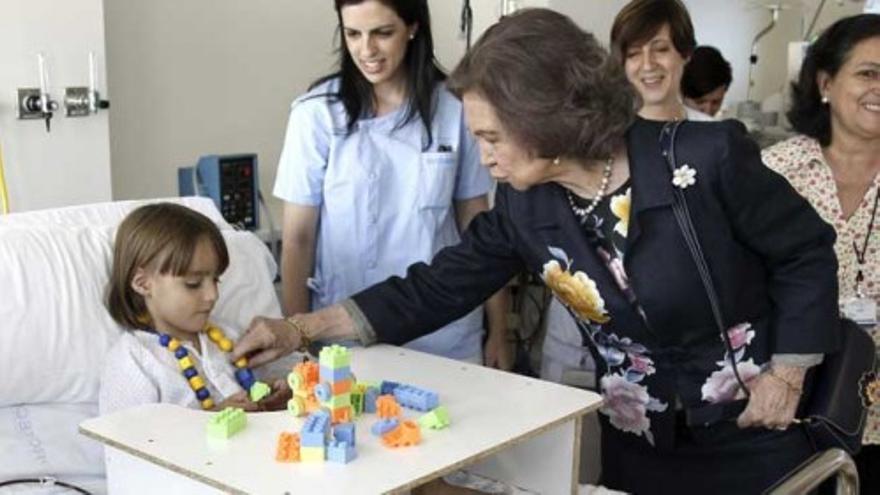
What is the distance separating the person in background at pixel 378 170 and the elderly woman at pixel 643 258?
273 millimetres

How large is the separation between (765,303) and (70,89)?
1.85m

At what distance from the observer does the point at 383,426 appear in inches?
56.2

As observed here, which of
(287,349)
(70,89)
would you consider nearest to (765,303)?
(287,349)

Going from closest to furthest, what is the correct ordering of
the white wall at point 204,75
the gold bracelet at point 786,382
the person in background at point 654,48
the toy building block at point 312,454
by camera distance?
the toy building block at point 312,454 → the gold bracelet at point 786,382 → the person in background at point 654,48 → the white wall at point 204,75

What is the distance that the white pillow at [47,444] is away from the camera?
5.50 ft

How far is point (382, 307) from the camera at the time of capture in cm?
192

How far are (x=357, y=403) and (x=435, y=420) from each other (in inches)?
5.4

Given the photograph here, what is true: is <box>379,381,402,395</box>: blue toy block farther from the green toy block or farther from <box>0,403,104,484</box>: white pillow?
<box>0,403,104,484</box>: white pillow

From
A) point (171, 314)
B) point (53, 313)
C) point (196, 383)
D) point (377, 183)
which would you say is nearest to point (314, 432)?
point (196, 383)

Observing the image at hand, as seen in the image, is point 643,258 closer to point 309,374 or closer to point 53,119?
point 309,374

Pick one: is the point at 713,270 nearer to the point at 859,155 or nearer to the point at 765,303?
the point at 765,303

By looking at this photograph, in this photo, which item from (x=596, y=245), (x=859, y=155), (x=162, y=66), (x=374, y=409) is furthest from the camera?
(x=162, y=66)

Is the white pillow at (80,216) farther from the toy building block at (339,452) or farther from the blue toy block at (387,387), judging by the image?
the toy building block at (339,452)

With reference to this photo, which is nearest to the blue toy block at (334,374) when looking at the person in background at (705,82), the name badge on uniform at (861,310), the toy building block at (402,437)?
the toy building block at (402,437)
